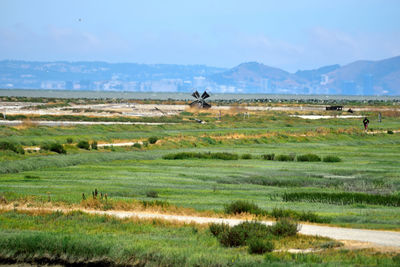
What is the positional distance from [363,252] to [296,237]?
7.82ft

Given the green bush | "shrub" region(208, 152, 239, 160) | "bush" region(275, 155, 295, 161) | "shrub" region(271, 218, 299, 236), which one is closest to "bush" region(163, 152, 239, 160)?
"shrub" region(208, 152, 239, 160)

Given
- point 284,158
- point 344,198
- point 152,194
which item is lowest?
point 284,158

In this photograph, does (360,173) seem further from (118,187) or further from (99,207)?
(99,207)

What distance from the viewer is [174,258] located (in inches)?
642

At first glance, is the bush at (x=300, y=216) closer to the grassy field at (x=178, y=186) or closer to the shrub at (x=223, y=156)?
the grassy field at (x=178, y=186)

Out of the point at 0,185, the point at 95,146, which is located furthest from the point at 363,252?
the point at 95,146

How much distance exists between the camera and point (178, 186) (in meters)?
33.8

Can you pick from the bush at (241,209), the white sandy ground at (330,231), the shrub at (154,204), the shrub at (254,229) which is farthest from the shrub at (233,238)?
the shrub at (154,204)

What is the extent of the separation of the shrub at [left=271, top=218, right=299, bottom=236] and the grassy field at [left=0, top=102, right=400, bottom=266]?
1539 mm

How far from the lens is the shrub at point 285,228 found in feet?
61.6

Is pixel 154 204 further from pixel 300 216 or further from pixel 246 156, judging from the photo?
pixel 246 156

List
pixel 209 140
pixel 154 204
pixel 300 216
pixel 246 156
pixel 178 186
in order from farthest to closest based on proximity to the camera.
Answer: pixel 209 140, pixel 246 156, pixel 178 186, pixel 154 204, pixel 300 216

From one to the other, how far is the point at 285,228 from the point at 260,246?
1.67 metres

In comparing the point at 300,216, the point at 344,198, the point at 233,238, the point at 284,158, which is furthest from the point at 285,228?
the point at 284,158
